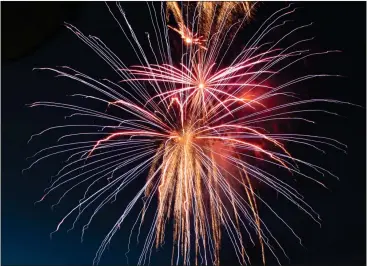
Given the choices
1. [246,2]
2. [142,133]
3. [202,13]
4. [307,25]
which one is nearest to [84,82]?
[142,133]

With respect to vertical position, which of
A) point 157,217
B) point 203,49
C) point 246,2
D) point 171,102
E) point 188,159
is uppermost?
point 246,2

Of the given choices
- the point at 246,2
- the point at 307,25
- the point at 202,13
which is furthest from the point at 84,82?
the point at 307,25

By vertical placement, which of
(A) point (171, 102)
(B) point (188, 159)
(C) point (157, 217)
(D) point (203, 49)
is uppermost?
(D) point (203, 49)

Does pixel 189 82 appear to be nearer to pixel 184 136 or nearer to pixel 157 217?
pixel 184 136

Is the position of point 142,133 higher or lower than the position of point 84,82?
lower

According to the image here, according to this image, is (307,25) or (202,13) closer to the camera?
(202,13)

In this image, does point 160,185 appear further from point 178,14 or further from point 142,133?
point 178,14

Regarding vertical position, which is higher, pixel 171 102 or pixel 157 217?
pixel 171 102
